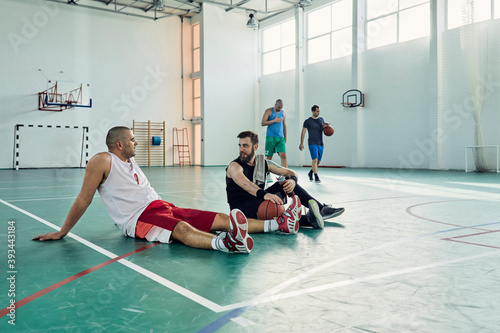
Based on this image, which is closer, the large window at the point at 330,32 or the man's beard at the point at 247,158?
the man's beard at the point at 247,158

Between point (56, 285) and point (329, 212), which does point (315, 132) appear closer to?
point (329, 212)

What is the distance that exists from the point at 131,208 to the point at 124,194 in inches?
5.5

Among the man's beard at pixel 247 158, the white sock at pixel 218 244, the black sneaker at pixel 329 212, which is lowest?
the white sock at pixel 218 244

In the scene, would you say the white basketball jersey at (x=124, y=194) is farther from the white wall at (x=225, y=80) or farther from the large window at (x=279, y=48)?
the large window at (x=279, y=48)

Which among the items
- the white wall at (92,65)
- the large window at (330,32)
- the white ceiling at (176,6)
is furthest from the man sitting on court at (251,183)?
the white wall at (92,65)

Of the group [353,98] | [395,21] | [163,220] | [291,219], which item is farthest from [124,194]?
[353,98]

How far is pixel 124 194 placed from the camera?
3.49m

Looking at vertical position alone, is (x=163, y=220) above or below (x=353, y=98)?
below

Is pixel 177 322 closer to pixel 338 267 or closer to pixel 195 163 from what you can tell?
pixel 338 267

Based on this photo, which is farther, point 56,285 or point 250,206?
point 250,206

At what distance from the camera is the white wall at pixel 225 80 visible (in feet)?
70.7

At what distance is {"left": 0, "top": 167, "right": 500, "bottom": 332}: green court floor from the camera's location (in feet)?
5.90

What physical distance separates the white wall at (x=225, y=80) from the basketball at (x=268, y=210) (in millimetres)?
17789

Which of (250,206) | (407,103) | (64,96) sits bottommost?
(250,206)
